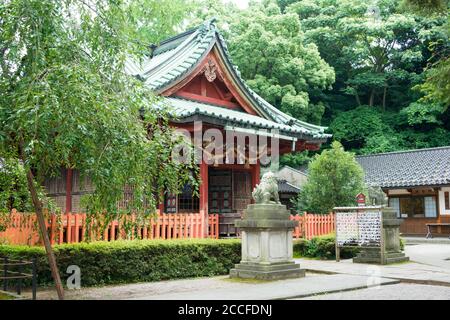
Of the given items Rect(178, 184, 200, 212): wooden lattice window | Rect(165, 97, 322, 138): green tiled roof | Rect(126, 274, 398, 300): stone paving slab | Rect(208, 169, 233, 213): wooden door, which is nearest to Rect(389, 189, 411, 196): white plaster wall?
Rect(165, 97, 322, 138): green tiled roof

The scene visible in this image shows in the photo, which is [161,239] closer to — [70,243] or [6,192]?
[70,243]

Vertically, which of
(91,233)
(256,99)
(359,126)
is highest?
(359,126)

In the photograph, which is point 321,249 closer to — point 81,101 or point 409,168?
point 81,101

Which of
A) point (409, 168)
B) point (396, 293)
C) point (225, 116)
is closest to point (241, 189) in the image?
point (225, 116)

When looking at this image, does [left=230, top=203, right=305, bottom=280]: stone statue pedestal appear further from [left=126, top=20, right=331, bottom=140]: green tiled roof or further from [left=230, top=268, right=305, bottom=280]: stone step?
[left=126, top=20, right=331, bottom=140]: green tiled roof

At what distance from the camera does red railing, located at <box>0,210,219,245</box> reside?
34.8 ft

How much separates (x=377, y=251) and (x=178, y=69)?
28.0 feet

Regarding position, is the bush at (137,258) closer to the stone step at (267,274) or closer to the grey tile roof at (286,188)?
the stone step at (267,274)

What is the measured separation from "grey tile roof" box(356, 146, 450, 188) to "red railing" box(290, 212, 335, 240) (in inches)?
410

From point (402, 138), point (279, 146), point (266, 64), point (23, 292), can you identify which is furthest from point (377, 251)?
point (402, 138)

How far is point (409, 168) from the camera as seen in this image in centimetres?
3188

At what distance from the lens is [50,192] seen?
57.0ft

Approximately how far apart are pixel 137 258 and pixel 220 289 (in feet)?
8.17

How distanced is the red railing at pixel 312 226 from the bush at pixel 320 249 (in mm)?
630
